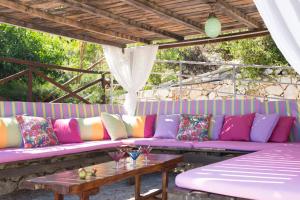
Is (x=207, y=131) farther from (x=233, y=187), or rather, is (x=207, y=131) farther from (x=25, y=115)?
(x=233, y=187)

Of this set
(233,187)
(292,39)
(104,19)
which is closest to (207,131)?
(104,19)

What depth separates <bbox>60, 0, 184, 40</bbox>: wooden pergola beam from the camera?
4.30m

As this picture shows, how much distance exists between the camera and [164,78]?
1051 centimetres

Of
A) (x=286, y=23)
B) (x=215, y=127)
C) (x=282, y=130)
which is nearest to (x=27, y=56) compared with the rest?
(x=215, y=127)

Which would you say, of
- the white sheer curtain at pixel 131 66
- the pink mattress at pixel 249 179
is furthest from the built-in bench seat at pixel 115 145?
the pink mattress at pixel 249 179

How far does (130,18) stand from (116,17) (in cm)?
27

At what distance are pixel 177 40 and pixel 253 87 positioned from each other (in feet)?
10.4

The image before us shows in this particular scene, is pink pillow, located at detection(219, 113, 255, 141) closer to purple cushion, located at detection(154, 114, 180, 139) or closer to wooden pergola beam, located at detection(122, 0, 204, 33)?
purple cushion, located at detection(154, 114, 180, 139)

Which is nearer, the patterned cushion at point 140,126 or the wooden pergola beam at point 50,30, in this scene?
the wooden pergola beam at point 50,30

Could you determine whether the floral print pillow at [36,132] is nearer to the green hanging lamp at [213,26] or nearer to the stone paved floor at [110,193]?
the stone paved floor at [110,193]

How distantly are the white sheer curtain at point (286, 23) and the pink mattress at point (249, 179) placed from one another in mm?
660

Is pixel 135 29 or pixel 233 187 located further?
pixel 135 29

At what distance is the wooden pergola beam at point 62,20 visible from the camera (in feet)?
14.1

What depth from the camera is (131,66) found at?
6520 millimetres
